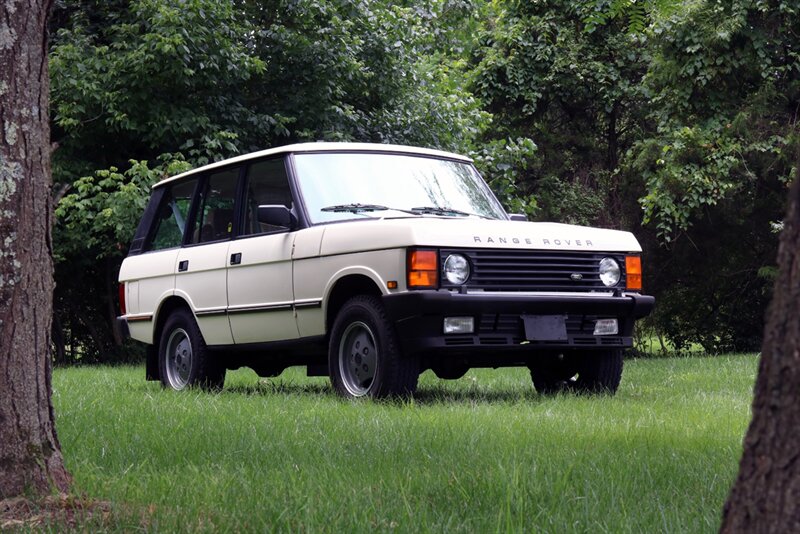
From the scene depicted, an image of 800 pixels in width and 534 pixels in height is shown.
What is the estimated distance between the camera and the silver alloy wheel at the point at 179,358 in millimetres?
10867

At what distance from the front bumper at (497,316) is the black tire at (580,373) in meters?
0.39

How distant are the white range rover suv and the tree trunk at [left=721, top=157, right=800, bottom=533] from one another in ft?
19.4

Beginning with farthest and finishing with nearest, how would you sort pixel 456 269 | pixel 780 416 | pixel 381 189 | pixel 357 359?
pixel 381 189
pixel 357 359
pixel 456 269
pixel 780 416

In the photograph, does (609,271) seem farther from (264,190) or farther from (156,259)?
(156,259)

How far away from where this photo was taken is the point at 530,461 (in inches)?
206

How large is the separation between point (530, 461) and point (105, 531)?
198 centimetres

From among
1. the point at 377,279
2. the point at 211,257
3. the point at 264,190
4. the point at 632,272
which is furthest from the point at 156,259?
the point at 632,272

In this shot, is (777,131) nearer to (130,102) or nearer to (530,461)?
(130,102)

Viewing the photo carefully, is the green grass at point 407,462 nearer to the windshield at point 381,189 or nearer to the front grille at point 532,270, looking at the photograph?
the front grille at point 532,270

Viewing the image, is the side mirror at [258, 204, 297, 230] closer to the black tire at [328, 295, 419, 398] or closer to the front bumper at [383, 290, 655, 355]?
the black tire at [328, 295, 419, 398]

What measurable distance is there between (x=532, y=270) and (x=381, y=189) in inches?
57.6

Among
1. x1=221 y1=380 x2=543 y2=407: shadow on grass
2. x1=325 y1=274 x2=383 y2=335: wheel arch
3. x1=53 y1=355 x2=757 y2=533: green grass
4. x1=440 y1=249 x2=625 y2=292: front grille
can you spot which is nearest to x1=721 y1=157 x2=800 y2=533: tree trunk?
x1=53 y1=355 x2=757 y2=533: green grass

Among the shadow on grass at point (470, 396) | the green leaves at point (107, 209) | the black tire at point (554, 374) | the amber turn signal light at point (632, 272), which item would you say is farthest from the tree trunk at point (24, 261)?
the green leaves at point (107, 209)

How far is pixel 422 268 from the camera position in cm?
823
